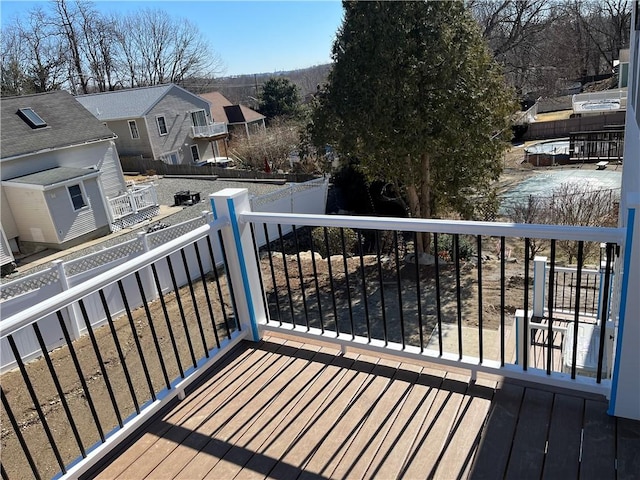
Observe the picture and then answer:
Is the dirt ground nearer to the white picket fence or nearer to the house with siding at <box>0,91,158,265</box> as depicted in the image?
the white picket fence

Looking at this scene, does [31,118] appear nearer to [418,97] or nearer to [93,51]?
[418,97]

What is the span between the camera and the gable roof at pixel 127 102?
69.3ft

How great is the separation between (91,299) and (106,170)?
9.17 meters

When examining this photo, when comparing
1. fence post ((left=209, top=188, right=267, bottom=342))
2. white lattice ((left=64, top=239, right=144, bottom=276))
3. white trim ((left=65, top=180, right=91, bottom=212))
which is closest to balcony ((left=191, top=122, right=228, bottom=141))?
white trim ((left=65, top=180, right=91, bottom=212))

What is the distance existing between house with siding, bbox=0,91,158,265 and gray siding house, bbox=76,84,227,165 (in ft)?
21.9

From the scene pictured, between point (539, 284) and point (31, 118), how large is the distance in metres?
14.6

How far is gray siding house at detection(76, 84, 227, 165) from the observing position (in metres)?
21.3

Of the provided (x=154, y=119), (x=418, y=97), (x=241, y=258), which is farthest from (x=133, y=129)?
(x=241, y=258)

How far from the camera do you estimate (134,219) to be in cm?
1438

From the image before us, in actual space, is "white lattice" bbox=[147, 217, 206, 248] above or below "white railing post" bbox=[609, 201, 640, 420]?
below

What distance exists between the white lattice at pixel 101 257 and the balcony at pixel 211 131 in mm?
16263

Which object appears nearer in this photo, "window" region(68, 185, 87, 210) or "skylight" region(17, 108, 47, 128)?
"window" region(68, 185, 87, 210)

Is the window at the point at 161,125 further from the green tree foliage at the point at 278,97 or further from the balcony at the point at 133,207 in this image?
the balcony at the point at 133,207

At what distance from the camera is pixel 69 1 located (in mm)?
25609
